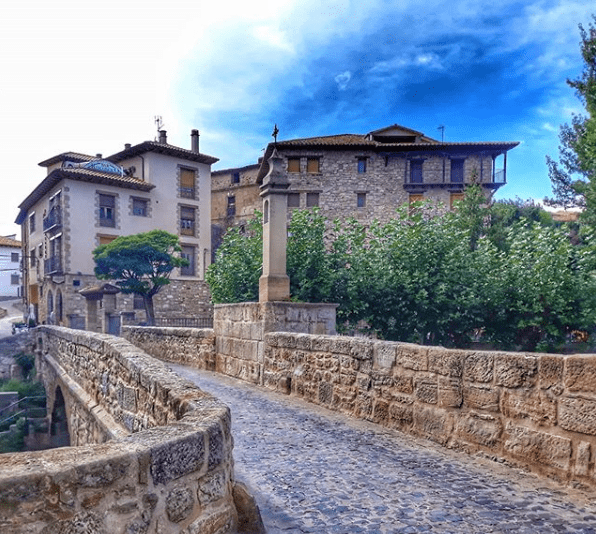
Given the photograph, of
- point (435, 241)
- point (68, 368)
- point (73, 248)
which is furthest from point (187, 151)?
point (68, 368)

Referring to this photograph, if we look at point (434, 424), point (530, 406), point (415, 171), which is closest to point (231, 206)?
point (415, 171)

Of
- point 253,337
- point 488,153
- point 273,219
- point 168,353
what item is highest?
point 488,153

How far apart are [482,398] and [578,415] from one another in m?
0.79

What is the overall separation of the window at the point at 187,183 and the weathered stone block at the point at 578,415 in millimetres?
32269

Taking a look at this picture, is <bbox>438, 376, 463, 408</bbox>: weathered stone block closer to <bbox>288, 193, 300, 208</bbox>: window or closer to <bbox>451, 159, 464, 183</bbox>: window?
<bbox>288, 193, 300, 208</bbox>: window

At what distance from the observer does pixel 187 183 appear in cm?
3416

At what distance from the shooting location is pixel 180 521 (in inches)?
82.1

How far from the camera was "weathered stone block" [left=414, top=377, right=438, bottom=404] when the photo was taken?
441 cm

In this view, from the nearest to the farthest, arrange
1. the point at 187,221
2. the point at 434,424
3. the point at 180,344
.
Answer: the point at 434,424
the point at 180,344
the point at 187,221

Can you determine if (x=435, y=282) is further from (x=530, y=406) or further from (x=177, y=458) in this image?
(x=177, y=458)

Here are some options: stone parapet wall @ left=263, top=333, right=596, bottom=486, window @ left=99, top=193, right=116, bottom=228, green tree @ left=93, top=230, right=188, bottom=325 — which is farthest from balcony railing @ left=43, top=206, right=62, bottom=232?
stone parapet wall @ left=263, top=333, right=596, bottom=486

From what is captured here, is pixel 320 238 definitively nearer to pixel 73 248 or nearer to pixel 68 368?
pixel 68 368

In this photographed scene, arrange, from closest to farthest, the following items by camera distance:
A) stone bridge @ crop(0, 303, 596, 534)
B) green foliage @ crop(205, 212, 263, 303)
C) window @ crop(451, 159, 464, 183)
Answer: stone bridge @ crop(0, 303, 596, 534)
green foliage @ crop(205, 212, 263, 303)
window @ crop(451, 159, 464, 183)

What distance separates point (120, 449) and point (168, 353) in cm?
1014
